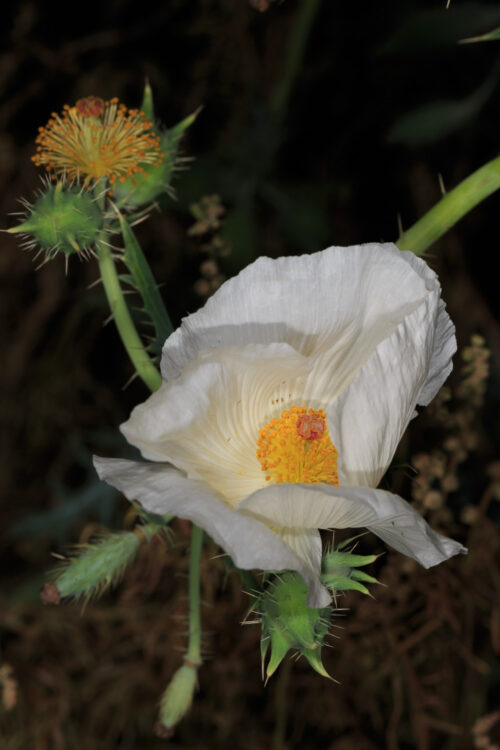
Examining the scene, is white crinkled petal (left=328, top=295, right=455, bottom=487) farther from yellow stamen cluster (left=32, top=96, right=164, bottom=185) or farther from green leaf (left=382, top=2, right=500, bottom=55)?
A: green leaf (left=382, top=2, right=500, bottom=55)

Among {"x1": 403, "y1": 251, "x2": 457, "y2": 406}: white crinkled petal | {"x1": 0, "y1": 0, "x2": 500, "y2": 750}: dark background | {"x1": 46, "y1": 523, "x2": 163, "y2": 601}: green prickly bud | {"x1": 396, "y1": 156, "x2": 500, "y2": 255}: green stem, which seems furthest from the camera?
{"x1": 0, "y1": 0, "x2": 500, "y2": 750}: dark background

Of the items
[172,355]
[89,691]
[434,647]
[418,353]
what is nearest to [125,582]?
[89,691]

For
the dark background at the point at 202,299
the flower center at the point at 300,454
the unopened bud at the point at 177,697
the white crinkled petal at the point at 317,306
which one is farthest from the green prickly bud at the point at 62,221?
the dark background at the point at 202,299

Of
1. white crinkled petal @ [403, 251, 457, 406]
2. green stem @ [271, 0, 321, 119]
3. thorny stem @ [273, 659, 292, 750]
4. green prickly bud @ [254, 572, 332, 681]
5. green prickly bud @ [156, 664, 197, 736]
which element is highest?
green stem @ [271, 0, 321, 119]

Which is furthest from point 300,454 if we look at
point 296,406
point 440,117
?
point 440,117

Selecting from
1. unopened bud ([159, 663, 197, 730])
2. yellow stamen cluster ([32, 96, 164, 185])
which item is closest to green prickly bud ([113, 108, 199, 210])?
yellow stamen cluster ([32, 96, 164, 185])

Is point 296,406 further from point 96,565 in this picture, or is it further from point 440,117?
point 440,117

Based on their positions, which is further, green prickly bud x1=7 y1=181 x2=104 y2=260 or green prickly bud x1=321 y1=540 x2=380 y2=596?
green prickly bud x1=7 y1=181 x2=104 y2=260

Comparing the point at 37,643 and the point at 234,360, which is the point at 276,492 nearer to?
the point at 234,360
